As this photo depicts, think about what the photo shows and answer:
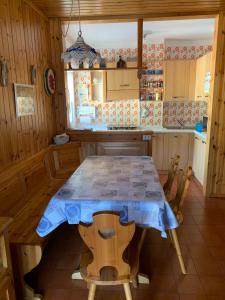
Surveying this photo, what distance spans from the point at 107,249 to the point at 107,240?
0.23 ft

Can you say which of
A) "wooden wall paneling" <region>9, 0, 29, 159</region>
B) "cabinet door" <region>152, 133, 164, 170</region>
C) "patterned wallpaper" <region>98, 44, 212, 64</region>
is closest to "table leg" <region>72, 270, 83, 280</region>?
"wooden wall paneling" <region>9, 0, 29, 159</region>

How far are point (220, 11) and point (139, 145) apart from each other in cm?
204

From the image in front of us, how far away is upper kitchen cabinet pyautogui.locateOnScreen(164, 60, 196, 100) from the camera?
14.8 feet

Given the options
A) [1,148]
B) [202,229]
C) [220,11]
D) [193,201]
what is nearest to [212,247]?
[202,229]

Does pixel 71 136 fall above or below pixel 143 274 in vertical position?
above

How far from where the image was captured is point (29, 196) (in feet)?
8.09

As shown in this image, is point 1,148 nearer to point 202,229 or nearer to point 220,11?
point 202,229

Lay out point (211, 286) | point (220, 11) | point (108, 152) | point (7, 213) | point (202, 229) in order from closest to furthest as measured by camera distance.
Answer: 1. point (211, 286)
2. point (7, 213)
3. point (202, 229)
4. point (220, 11)
5. point (108, 152)

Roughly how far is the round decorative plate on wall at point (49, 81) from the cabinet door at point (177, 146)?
87.2 inches

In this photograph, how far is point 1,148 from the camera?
6.83 ft

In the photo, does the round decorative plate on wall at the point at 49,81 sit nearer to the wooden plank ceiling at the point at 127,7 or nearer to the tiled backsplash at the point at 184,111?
the wooden plank ceiling at the point at 127,7

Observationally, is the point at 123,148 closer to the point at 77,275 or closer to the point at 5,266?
the point at 77,275

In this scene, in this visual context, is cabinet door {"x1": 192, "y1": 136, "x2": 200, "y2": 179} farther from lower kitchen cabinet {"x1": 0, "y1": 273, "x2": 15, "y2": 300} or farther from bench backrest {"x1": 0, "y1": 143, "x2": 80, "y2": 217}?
lower kitchen cabinet {"x1": 0, "y1": 273, "x2": 15, "y2": 300}

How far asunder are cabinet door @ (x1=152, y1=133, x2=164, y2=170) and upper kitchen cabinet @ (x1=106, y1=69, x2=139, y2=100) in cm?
100
